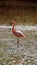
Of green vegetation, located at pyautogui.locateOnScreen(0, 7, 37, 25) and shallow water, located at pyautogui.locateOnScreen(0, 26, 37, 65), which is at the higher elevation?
green vegetation, located at pyautogui.locateOnScreen(0, 7, 37, 25)

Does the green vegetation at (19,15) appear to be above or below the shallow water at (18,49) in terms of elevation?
above

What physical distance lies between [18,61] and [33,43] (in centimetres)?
82

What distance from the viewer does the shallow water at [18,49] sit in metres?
3.53

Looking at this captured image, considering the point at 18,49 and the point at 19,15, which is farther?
the point at 19,15

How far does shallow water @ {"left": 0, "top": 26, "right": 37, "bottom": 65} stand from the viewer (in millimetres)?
3531

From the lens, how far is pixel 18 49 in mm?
3996

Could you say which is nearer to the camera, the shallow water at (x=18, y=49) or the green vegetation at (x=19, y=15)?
the shallow water at (x=18, y=49)

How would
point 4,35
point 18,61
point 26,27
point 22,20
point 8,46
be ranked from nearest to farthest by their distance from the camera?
point 18,61, point 8,46, point 4,35, point 26,27, point 22,20

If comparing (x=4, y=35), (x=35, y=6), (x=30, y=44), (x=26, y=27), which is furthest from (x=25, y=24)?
(x=35, y=6)

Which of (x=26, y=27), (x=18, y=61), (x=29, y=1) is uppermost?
(x=29, y=1)

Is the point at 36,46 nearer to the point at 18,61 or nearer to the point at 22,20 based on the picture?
the point at 18,61

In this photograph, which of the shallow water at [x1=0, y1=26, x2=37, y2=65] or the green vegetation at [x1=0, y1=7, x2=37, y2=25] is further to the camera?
the green vegetation at [x1=0, y1=7, x2=37, y2=25]

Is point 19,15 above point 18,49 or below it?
above

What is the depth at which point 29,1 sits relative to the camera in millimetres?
7770
